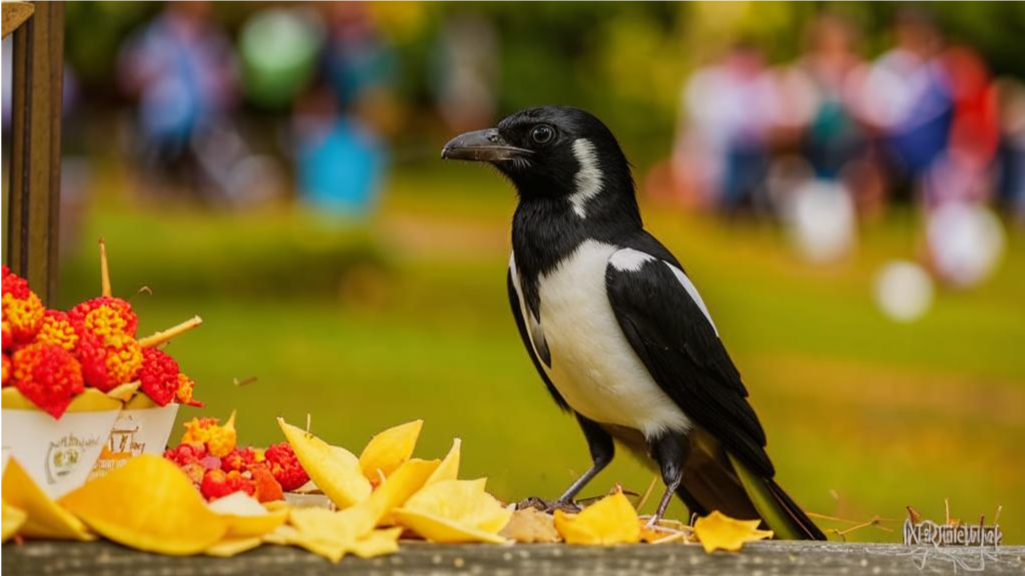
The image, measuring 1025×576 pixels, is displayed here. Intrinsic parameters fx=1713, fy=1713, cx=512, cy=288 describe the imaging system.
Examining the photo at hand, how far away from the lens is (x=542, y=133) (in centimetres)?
357

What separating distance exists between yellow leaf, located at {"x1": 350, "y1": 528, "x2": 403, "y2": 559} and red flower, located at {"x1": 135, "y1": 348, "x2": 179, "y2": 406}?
1.46 feet

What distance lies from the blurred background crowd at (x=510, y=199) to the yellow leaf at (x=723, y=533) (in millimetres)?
3074

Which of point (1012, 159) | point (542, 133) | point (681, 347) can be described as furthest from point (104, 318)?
Result: point (1012, 159)

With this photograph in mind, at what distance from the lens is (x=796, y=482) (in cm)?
756

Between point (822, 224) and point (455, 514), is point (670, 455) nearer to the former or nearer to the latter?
point (455, 514)

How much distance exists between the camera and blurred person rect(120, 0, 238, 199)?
16.5m

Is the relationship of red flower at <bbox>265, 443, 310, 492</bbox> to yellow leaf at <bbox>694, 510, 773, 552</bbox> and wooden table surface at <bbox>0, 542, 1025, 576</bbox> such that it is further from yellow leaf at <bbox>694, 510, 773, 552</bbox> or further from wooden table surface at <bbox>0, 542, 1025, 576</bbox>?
yellow leaf at <bbox>694, 510, 773, 552</bbox>

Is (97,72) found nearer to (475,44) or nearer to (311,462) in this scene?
(475,44)

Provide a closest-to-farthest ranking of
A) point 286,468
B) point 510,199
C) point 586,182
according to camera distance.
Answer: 1. point 286,468
2. point 586,182
3. point 510,199

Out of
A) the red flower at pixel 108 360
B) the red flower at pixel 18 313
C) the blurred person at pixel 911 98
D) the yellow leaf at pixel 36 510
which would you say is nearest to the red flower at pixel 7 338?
the red flower at pixel 18 313

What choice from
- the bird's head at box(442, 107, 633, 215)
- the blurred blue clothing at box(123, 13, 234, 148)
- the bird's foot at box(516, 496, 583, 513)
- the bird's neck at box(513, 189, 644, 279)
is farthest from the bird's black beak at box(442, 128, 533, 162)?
the blurred blue clothing at box(123, 13, 234, 148)

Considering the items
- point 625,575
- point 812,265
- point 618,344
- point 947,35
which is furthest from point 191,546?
point 947,35

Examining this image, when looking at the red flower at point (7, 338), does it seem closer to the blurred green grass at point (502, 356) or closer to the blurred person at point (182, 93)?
the blurred green grass at point (502, 356)

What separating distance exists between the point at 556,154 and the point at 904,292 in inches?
479
